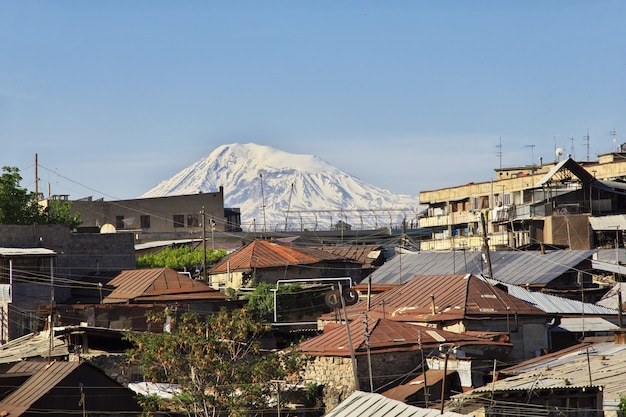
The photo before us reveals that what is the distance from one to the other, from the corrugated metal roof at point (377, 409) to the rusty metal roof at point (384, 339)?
10.6 m

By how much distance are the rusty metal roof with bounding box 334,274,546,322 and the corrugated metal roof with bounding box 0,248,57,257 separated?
15.3 meters

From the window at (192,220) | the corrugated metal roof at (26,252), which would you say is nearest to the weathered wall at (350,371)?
the corrugated metal roof at (26,252)

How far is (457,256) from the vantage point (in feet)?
199

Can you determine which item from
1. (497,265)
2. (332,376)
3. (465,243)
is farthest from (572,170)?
(332,376)

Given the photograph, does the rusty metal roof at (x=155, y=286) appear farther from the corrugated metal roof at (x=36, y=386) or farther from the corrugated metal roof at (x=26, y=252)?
the corrugated metal roof at (x=36, y=386)

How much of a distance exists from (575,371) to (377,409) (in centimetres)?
1096

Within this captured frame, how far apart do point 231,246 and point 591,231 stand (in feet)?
105

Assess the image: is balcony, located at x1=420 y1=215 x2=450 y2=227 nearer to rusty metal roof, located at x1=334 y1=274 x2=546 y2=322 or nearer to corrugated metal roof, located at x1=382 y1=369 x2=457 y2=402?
rusty metal roof, located at x1=334 y1=274 x2=546 y2=322

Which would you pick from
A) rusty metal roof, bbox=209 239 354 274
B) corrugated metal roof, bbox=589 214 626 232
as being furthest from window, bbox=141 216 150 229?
corrugated metal roof, bbox=589 214 626 232

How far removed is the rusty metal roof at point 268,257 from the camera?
205ft

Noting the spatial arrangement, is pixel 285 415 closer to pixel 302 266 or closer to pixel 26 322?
pixel 26 322

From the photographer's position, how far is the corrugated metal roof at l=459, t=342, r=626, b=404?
29125 millimetres

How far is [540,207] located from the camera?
71.0m

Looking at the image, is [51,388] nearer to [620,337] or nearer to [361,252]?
[620,337]
